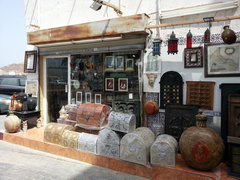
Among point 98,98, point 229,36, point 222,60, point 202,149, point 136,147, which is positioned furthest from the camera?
point 98,98

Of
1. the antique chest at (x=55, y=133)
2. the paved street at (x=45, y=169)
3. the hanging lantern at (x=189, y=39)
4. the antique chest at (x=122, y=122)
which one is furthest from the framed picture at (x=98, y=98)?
the hanging lantern at (x=189, y=39)

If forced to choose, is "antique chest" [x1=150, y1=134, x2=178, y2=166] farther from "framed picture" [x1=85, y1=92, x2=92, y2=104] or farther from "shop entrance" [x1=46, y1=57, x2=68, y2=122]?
"shop entrance" [x1=46, y1=57, x2=68, y2=122]

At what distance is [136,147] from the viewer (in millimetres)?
3559

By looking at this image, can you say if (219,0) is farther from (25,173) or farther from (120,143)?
(25,173)

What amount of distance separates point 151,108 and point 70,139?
171 centimetres

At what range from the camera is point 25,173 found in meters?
3.67

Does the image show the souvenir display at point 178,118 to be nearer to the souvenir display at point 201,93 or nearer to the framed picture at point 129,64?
the souvenir display at point 201,93

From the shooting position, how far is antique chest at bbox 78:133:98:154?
4.05 metres

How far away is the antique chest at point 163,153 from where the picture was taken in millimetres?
3383

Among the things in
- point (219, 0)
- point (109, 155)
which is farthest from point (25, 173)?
point (219, 0)

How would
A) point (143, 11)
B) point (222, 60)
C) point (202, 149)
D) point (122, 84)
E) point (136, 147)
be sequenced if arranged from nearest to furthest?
point (202, 149) < point (136, 147) < point (222, 60) < point (143, 11) < point (122, 84)

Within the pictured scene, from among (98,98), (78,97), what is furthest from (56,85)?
(98,98)

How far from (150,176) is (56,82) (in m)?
3.86

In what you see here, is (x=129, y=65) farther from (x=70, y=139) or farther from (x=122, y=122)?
(x=70, y=139)
